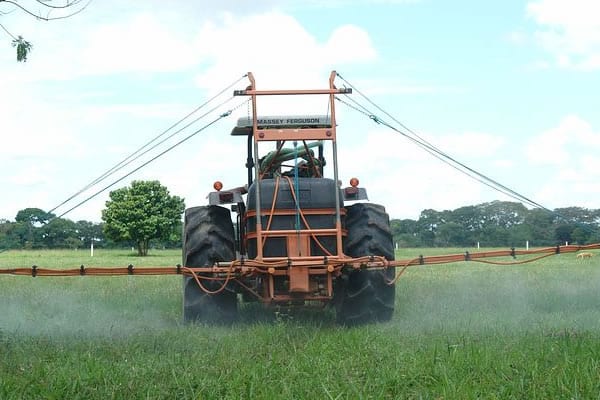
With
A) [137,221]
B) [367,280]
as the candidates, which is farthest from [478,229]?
[137,221]

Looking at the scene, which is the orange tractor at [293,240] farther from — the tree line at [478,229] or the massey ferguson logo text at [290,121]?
the tree line at [478,229]

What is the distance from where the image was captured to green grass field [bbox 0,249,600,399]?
215 inches

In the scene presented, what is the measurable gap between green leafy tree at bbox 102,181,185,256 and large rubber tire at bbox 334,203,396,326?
52732 mm

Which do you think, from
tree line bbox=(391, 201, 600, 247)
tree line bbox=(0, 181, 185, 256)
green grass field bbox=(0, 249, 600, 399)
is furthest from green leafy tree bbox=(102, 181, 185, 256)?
green grass field bbox=(0, 249, 600, 399)

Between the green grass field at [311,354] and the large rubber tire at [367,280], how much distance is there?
0.25m

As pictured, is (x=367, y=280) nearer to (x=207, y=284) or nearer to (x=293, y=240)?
(x=293, y=240)

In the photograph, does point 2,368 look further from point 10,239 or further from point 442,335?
point 442,335

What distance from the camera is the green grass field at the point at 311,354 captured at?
5453 millimetres

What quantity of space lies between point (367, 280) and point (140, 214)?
55.6 meters

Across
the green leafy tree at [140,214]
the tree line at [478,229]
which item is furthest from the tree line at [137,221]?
the tree line at [478,229]

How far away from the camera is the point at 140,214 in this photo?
63.5m

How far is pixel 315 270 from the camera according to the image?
8.92 metres

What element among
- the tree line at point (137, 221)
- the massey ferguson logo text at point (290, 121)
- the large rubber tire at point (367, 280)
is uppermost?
the tree line at point (137, 221)

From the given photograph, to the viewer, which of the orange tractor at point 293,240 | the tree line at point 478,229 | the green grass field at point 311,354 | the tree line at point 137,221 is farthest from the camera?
the tree line at point 137,221
